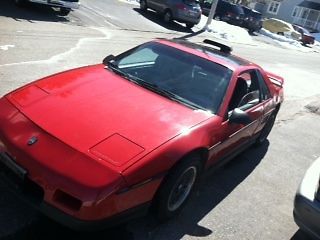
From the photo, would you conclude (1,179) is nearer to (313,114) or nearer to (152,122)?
(152,122)

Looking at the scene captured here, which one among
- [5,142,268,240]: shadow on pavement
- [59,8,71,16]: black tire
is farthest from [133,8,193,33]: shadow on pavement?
[5,142,268,240]: shadow on pavement

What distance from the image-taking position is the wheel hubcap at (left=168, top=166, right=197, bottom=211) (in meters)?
3.93

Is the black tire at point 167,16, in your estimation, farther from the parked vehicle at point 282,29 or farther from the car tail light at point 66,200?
the parked vehicle at point 282,29

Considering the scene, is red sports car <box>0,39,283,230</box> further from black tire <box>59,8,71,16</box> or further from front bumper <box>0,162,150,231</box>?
black tire <box>59,8,71,16</box>

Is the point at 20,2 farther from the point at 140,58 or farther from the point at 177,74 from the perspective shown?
the point at 177,74

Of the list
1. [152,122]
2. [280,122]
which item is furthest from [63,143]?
[280,122]

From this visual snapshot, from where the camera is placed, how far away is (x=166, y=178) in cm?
369

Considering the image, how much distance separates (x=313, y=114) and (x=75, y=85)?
7.07 meters

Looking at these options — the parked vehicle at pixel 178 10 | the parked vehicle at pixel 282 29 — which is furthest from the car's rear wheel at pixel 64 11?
the parked vehicle at pixel 282 29

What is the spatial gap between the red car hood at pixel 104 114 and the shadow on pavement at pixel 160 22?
16352mm

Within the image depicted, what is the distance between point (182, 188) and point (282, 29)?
1684 inches

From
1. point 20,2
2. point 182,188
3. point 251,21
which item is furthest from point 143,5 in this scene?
point 182,188

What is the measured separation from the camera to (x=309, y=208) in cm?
388

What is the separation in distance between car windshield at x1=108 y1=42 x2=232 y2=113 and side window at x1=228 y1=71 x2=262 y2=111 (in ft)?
0.54
